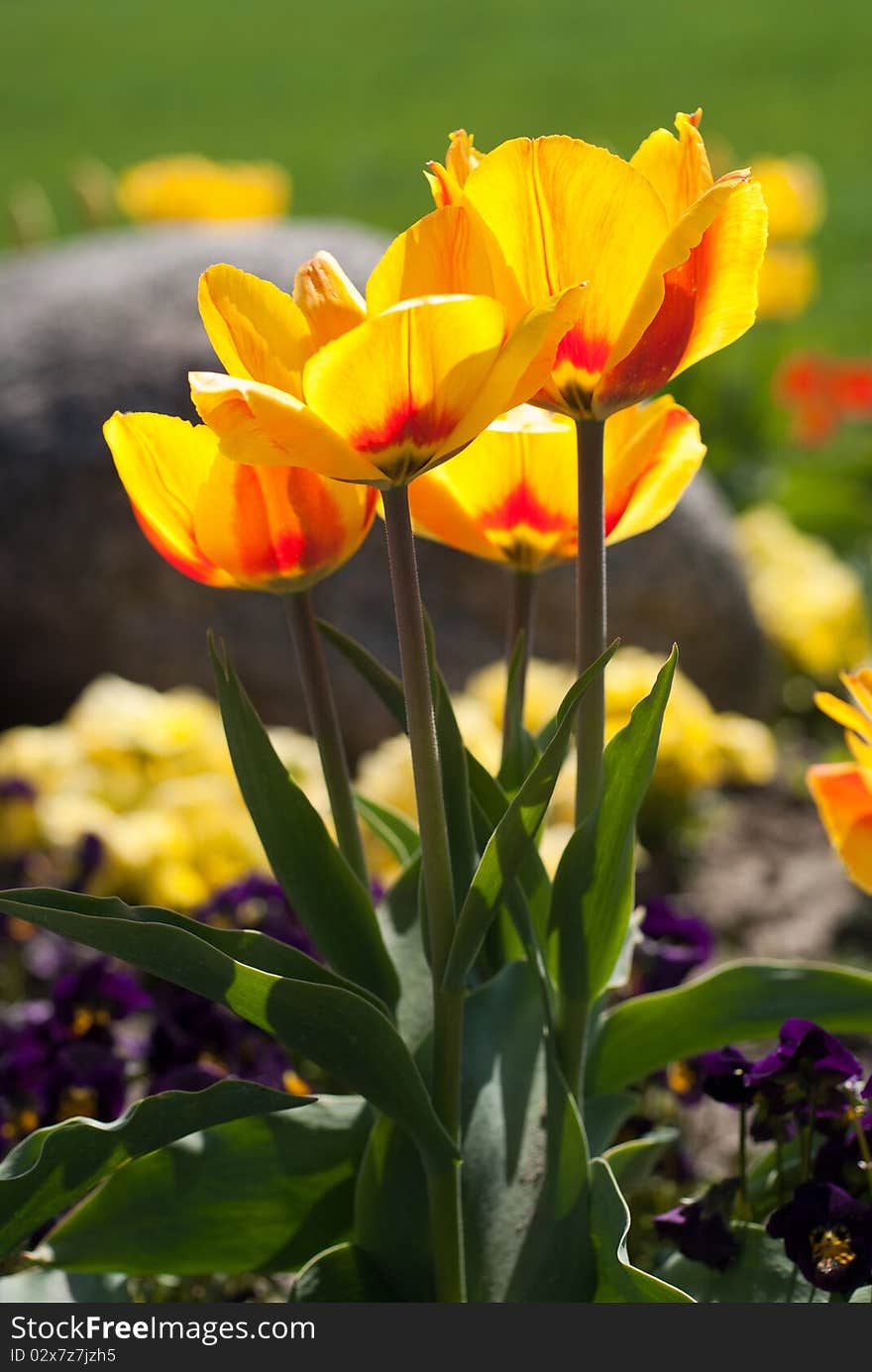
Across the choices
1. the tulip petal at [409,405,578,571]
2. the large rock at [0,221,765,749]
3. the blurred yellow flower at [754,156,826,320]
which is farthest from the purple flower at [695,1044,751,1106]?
the blurred yellow flower at [754,156,826,320]

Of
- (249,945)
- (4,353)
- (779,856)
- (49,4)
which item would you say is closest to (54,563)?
(4,353)

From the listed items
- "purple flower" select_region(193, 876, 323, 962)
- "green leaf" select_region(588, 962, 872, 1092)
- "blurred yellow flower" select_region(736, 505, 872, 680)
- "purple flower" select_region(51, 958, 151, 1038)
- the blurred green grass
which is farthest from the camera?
the blurred green grass

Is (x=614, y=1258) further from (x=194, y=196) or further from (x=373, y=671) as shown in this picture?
(x=194, y=196)

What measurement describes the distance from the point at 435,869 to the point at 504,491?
302 millimetres

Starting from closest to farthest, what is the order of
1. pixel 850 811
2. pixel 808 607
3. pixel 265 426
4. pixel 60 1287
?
pixel 265 426
pixel 850 811
pixel 60 1287
pixel 808 607

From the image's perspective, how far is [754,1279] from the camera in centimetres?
126

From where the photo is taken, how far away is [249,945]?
1092 mm

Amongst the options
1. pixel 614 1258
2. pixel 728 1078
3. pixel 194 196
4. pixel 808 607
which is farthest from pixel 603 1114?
pixel 194 196

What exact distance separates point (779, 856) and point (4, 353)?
1.93 m

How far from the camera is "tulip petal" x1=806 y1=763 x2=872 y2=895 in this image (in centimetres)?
123

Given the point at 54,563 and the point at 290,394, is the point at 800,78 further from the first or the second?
the point at 290,394

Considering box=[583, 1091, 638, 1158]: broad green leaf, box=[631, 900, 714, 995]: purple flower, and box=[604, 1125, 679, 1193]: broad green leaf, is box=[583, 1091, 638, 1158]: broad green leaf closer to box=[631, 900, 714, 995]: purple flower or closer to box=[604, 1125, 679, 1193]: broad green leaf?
box=[604, 1125, 679, 1193]: broad green leaf

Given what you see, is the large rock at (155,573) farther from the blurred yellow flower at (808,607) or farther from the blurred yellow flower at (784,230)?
the blurred yellow flower at (784,230)

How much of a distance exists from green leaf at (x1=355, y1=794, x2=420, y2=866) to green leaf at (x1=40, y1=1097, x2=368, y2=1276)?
235mm
